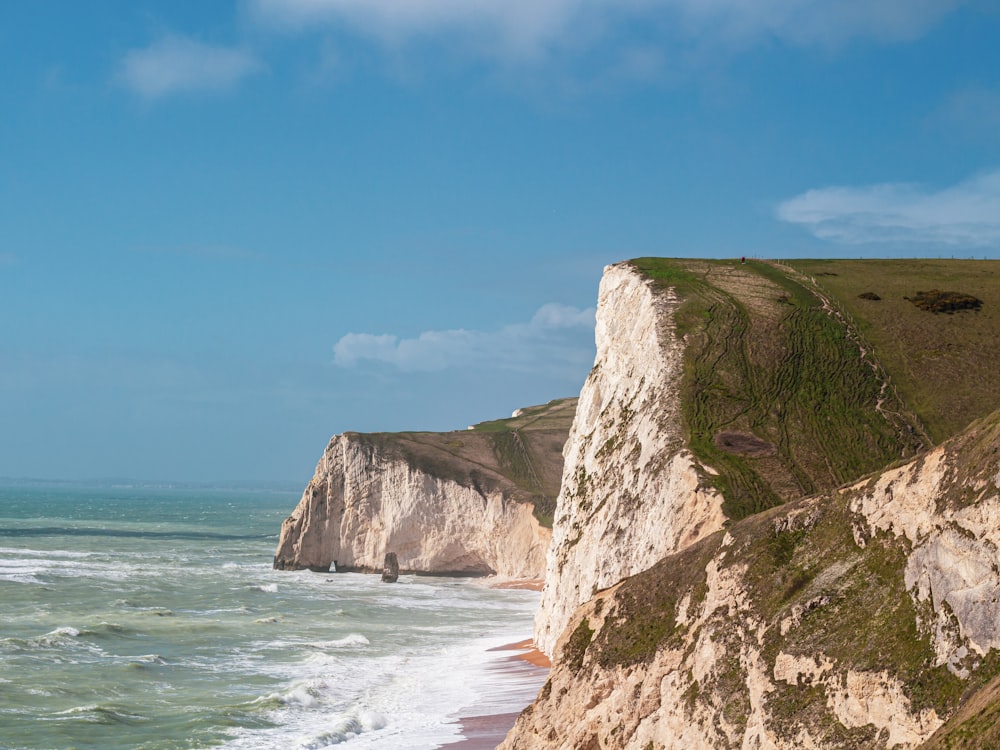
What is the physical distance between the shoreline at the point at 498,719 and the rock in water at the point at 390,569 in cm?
3841

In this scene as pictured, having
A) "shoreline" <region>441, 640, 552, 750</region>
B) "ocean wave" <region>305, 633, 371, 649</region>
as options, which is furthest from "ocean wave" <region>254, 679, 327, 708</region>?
"ocean wave" <region>305, 633, 371, 649</region>

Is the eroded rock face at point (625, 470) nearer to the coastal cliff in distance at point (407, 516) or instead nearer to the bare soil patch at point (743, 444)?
the bare soil patch at point (743, 444)

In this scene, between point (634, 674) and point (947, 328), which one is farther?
point (947, 328)

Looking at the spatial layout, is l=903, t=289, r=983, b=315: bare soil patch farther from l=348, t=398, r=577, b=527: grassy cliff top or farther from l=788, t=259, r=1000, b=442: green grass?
l=348, t=398, r=577, b=527: grassy cliff top

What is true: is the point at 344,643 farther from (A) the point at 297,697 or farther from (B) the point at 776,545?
(B) the point at 776,545

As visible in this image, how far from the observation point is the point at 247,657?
4506 cm

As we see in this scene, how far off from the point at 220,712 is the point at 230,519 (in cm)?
15198

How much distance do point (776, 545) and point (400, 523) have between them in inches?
2703

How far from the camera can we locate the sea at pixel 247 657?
106 ft

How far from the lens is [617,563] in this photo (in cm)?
3553

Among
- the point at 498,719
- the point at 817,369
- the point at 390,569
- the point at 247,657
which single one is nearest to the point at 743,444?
the point at 817,369

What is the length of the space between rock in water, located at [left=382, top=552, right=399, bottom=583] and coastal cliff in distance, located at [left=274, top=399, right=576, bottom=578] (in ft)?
11.9

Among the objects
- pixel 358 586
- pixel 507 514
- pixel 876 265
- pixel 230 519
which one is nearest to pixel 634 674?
pixel 876 265

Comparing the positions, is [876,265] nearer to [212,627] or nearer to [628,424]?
[628,424]
